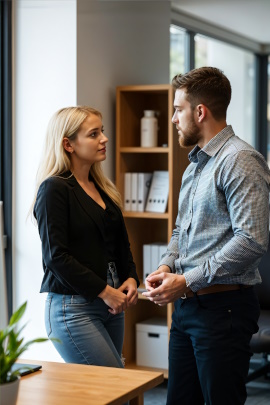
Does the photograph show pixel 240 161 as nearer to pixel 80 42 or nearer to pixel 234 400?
pixel 234 400

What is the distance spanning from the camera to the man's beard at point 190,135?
2.31 meters

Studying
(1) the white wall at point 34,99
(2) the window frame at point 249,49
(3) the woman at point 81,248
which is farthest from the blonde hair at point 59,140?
(2) the window frame at point 249,49

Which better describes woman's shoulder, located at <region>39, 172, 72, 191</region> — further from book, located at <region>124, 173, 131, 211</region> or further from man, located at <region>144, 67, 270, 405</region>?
book, located at <region>124, 173, 131, 211</region>

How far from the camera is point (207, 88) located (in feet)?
7.45

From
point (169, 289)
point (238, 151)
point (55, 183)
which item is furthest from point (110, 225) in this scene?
point (238, 151)

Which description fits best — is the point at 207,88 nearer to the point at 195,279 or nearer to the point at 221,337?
the point at 195,279

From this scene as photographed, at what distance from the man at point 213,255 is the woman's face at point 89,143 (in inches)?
16.9

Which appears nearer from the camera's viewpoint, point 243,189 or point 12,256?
point 243,189

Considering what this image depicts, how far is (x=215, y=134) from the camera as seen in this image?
7.55 ft

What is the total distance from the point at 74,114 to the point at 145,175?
1.66m

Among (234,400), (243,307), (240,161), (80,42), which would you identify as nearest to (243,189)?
(240,161)

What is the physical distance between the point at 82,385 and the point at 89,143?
3.42ft

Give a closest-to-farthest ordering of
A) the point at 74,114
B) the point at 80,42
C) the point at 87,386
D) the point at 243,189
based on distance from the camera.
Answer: the point at 87,386 → the point at 243,189 → the point at 74,114 → the point at 80,42

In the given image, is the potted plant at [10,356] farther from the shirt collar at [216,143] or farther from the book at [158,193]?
the book at [158,193]
